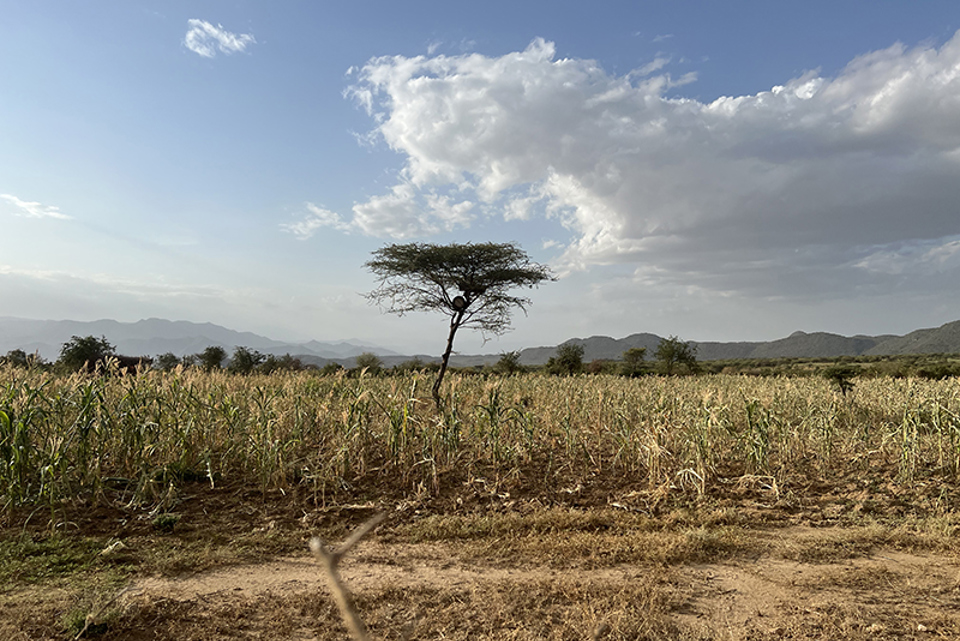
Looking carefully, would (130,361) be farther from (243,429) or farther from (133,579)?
(133,579)

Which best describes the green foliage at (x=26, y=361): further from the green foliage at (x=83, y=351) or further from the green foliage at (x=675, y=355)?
the green foliage at (x=675, y=355)

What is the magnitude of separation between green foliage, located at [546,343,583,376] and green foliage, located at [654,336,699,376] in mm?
4858

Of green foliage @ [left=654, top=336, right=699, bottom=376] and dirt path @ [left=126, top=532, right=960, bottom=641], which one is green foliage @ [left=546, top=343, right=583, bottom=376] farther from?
dirt path @ [left=126, top=532, right=960, bottom=641]

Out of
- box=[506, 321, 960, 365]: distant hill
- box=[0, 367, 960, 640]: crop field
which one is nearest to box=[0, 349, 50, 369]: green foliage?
box=[0, 367, 960, 640]: crop field

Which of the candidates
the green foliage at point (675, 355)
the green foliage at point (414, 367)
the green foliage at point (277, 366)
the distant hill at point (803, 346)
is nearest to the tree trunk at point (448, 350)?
the green foliage at point (414, 367)

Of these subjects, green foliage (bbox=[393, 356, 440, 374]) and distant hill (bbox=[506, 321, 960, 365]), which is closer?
green foliage (bbox=[393, 356, 440, 374])

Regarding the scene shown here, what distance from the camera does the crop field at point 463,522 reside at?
133 inches

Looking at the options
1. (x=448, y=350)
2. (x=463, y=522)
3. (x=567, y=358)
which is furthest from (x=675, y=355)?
(x=463, y=522)

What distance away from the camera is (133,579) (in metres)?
3.88

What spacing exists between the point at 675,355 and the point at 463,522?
28899 mm

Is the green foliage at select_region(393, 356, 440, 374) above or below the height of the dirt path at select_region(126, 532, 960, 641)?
above

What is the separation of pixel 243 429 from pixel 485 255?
8507 mm

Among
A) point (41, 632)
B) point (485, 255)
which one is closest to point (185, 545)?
point (41, 632)

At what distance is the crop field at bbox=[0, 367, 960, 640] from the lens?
11.1 ft
